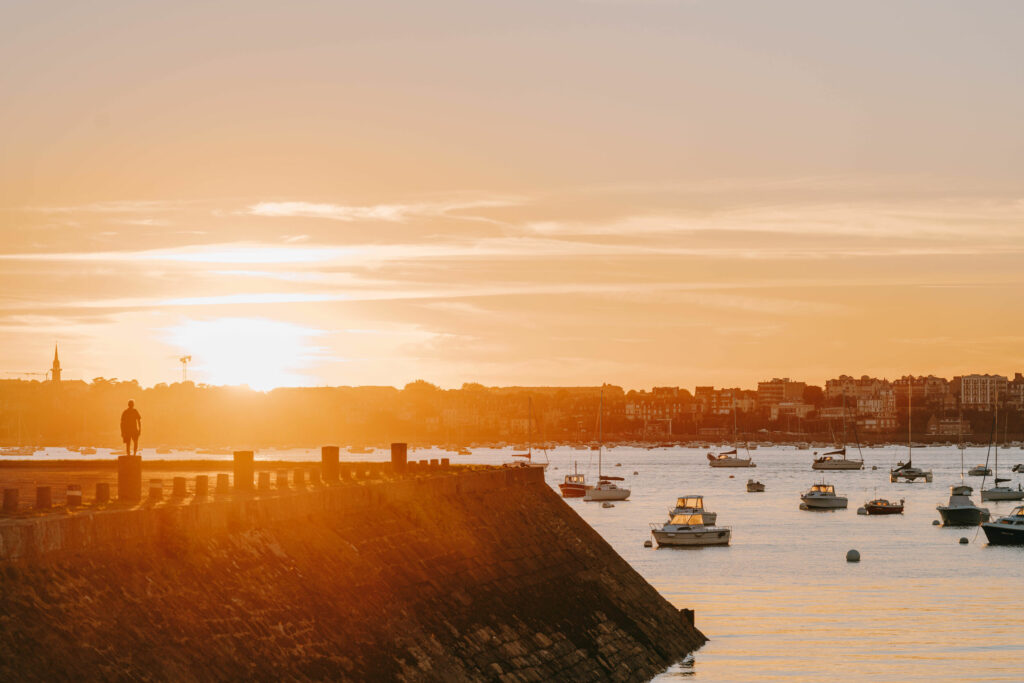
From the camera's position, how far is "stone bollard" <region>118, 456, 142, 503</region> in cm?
2745

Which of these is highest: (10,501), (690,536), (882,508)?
(10,501)

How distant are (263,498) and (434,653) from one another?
5401 millimetres

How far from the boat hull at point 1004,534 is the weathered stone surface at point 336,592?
2627 inches

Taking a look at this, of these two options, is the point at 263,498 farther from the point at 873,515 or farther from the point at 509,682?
the point at 873,515

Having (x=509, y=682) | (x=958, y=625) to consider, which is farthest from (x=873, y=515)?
(x=509, y=682)

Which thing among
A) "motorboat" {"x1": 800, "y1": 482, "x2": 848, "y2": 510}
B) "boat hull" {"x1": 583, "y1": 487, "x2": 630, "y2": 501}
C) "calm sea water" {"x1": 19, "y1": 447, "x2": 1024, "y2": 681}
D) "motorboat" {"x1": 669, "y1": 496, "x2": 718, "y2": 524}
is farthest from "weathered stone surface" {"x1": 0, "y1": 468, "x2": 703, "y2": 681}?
"boat hull" {"x1": 583, "y1": 487, "x2": 630, "y2": 501}

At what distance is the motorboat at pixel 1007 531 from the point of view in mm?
106875

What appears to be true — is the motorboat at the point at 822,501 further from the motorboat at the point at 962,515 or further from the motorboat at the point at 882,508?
the motorboat at the point at 962,515

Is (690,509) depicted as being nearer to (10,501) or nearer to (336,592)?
(336,592)

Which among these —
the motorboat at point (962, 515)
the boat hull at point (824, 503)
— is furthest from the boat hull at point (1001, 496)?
the motorboat at point (962, 515)

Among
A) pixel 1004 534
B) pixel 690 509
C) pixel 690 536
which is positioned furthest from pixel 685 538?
pixel 1004 534

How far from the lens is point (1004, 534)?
107625mm

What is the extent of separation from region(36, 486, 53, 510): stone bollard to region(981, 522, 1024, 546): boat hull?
95.2 m

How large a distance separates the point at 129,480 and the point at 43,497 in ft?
8.96
